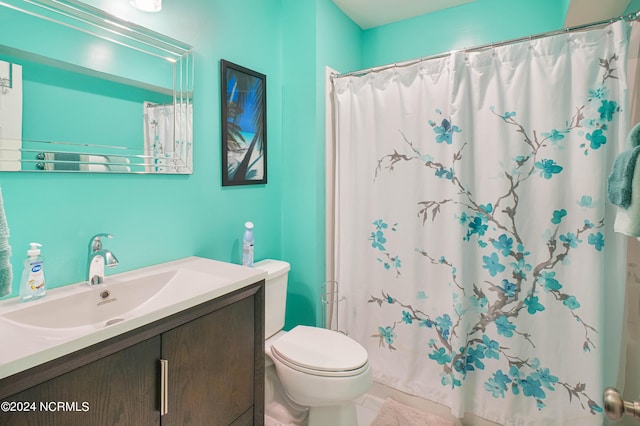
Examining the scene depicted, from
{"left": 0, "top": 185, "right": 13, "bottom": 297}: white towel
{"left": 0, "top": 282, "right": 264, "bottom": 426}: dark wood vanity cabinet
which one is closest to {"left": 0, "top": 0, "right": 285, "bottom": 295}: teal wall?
{"left": 0, "top": 185, "right": 13, "bottom": 297}: white towel

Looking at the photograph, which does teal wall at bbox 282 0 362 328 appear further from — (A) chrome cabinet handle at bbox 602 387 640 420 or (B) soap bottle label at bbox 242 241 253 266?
(A) chrome cabinet handle at bbox 602 387 640 420

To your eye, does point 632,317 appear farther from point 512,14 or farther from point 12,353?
point 12,353

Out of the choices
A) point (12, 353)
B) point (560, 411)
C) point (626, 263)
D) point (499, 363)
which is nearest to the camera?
point (12, 353)

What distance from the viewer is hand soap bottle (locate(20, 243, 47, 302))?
96 cm

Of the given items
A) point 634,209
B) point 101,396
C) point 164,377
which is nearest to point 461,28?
point 634,209

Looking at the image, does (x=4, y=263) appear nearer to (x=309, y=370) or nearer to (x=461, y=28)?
(x=309, y=370)

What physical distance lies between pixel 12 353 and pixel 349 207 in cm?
162

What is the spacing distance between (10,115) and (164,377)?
91 cm

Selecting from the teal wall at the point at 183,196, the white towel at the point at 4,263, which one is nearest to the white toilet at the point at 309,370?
the teal wall at the point at 183,196

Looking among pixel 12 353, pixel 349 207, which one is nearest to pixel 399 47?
pixel 349 207

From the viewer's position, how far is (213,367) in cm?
108

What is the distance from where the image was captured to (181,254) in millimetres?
1472

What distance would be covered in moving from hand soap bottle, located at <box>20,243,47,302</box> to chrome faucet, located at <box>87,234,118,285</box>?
0.14 m

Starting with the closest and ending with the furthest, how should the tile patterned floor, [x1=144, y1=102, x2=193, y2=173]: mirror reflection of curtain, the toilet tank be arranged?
[x1=144, y1=102, x2=193, y2=173]: mirror reflection of curtain
the toilet tank
the tile patterned floor
